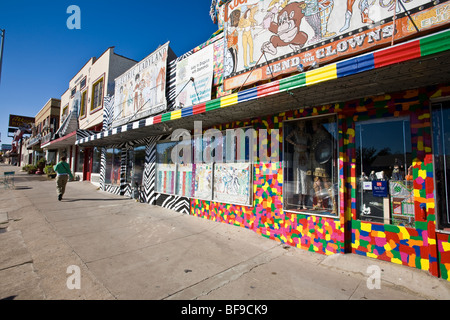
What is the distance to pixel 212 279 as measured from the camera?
334 centimetres

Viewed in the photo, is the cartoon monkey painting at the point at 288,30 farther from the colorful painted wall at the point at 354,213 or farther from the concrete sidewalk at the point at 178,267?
the concrete sidewalk at the point at 178,267

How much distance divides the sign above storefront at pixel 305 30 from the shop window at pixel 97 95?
1263 cm

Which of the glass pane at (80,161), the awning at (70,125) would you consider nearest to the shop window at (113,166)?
the glass pane at (80,161)

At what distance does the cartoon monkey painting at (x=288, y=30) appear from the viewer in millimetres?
4508

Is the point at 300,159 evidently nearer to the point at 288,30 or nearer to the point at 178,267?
the point at 288,30

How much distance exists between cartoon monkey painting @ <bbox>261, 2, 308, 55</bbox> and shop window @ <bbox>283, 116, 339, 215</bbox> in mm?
1671

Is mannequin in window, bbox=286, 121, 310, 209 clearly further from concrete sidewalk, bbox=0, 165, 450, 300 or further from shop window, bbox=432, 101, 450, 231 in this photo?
shop window, bbox=432, 101, 450, 231

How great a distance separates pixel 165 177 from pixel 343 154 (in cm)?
638

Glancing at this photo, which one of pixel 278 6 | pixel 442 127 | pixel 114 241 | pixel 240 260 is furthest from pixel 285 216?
pixel 278 6

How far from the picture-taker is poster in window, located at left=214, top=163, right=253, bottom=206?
5.77 m

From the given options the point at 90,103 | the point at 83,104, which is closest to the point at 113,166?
the point at 90,103

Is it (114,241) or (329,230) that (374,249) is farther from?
(114,241)

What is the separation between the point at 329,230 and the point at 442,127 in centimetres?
252
